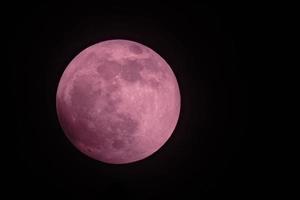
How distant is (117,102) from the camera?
3906 mm

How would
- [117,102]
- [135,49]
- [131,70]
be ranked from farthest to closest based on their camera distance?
[135,49], [131,70], [117,102]

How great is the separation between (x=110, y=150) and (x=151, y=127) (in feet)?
1.89

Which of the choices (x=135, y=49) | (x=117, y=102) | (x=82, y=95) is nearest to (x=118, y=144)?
(x=117, y=102)

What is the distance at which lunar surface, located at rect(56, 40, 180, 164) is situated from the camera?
3.92m

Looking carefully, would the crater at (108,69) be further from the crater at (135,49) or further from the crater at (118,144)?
the crater at (118,144)

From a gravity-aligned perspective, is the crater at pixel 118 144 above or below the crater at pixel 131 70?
below

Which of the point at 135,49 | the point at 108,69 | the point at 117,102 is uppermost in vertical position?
the point at 135,49

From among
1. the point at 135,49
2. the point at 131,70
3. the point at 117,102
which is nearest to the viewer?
the point at 117,102

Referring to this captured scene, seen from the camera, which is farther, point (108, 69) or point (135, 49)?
point (135, 49)

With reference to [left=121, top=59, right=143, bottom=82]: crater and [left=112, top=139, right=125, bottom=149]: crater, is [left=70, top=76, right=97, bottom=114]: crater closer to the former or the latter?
[left=121, top=59, right=143, bottom=82]: crater

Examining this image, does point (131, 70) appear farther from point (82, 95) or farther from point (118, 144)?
point (118, 144)

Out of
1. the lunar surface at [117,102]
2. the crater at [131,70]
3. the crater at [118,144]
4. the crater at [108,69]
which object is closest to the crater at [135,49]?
the lunar surface at [117,102]

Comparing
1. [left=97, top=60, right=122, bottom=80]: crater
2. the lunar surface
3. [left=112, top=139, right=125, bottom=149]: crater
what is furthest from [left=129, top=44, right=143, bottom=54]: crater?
[left=112, top=139, right=125, bottom=149]: crater

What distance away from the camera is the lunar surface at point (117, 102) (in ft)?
12.9
